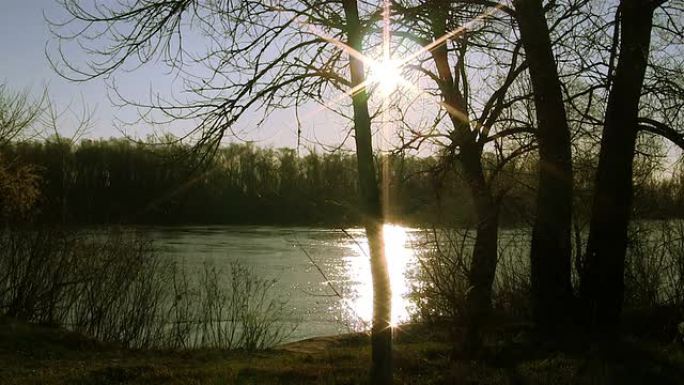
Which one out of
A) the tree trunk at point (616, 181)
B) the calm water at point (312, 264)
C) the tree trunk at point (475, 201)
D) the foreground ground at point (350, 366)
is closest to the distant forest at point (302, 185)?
the tree trunk at point (475, 201)

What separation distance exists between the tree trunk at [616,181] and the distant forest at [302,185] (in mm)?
1054

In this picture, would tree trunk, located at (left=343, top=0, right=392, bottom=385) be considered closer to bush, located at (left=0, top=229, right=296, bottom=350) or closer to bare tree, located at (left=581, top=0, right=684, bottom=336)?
bare tree, located at (left=581, top=0, right=684, bottom=336)

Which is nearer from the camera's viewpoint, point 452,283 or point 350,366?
point 350,366

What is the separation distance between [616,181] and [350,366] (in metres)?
4.78

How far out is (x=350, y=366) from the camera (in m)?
8.36

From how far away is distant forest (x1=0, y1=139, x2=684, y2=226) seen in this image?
8.08m

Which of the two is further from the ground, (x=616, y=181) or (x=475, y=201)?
(x=616, y=181)

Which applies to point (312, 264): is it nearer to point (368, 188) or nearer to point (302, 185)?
point (302, 185)

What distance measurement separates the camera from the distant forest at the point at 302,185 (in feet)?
26.5

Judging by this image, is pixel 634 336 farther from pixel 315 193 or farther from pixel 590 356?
pixel 315 193

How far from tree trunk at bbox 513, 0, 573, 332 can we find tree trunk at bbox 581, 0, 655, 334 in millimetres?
424

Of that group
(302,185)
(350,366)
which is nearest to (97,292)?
(302,185)

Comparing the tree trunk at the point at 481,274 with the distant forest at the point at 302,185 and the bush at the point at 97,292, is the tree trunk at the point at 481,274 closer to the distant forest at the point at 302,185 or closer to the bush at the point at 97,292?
the distant forest at the point at 302,185

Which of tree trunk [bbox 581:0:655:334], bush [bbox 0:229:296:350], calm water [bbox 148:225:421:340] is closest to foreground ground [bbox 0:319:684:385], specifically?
tree trunk [bbox 581:0:655:334]
